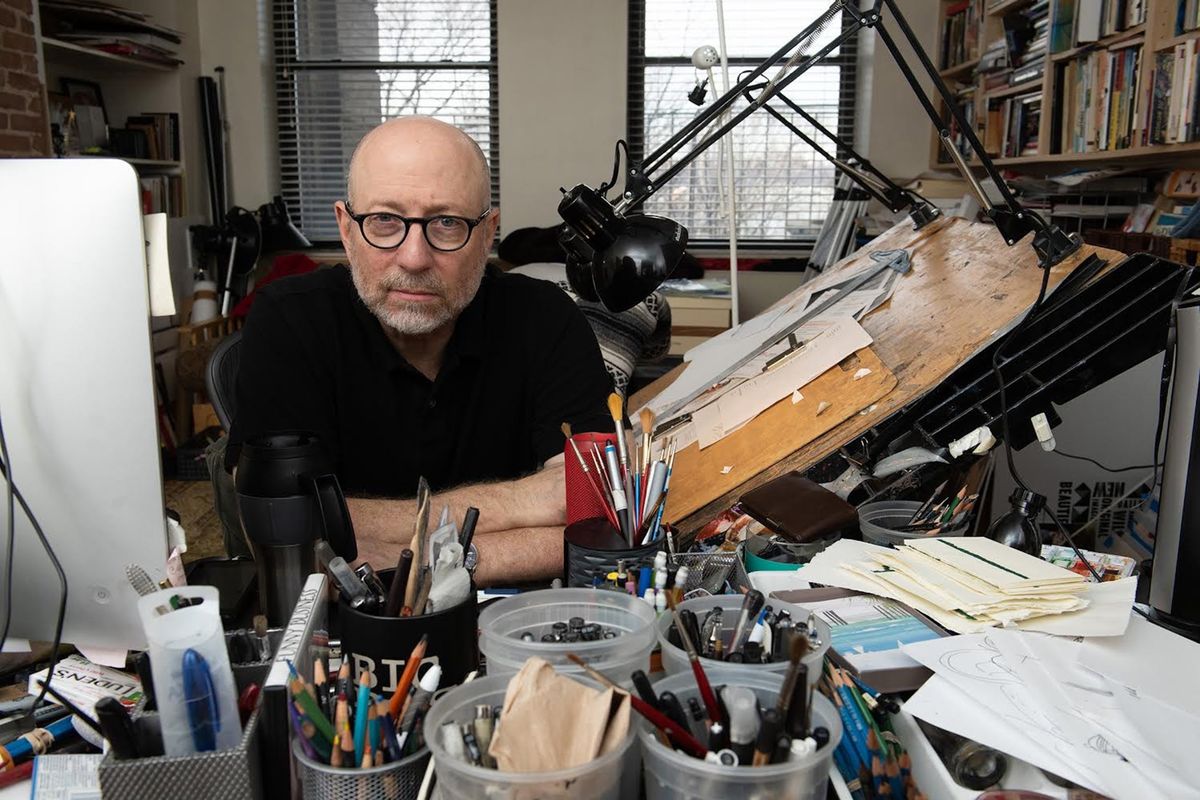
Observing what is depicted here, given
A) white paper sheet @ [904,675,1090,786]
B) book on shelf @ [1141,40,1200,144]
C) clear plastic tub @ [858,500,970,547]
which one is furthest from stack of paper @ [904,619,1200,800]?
book on shelf @ [1141,40,1200,144]

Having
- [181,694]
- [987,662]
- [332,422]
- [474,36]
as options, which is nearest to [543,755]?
[181,694]

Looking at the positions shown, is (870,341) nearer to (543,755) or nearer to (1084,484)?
(1084,484)

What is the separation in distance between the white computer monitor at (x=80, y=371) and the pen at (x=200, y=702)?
0.61 feet

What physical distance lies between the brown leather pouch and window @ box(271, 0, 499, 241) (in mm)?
3947

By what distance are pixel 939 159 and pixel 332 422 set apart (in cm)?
380

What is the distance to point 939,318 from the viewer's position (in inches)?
53.9

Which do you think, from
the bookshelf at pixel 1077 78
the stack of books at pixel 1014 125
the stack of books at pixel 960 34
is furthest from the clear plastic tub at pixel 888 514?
the stack of books at pixel 960 34

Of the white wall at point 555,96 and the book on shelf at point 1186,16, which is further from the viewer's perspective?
the white wall at point 555,96

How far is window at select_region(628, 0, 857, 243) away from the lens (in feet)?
15.1

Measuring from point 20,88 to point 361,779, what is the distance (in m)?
3.26

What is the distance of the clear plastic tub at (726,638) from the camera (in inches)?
24.3

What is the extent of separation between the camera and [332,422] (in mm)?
1434

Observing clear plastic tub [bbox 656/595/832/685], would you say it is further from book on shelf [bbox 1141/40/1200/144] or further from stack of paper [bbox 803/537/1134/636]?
book on shelf [bbox 1141/40/1200/144]

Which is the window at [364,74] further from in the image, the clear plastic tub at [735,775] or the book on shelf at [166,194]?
the clear plastic tub at [735,775]
